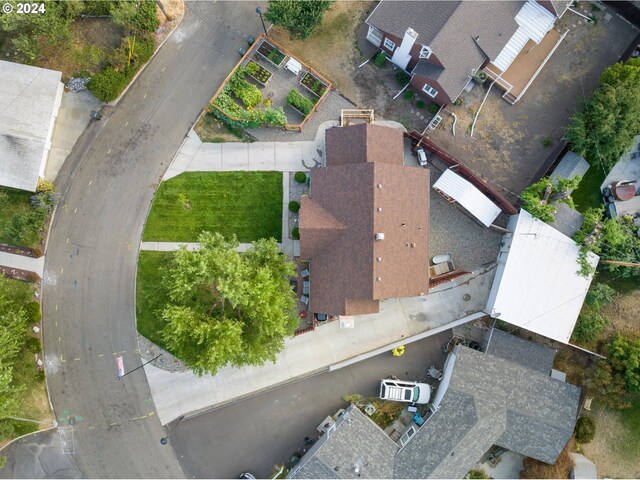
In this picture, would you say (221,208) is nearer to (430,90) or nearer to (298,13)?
(298,13)

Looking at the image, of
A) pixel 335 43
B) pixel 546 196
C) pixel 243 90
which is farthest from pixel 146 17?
pixel 546 196

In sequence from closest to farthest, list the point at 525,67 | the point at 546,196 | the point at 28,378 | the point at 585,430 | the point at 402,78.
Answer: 1. the point at 546,196
2. the point at 585,430
3. the point at 28,378
4. the point at 525,67
5. the point at 402,78

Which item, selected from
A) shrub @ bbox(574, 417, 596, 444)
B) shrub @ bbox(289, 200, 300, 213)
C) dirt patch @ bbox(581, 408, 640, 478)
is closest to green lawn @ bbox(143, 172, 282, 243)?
shrub @ bbox(289, 200, 300, 213)

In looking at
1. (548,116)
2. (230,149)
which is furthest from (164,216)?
(548,116)

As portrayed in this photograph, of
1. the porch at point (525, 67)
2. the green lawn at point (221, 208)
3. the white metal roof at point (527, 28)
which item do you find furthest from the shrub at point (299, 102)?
the white metal roof at point (527, 28)

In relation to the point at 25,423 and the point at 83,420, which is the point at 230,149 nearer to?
the point at 83,420

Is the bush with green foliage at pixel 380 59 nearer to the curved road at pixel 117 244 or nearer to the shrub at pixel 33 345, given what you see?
the curved road at pixel 117 244
